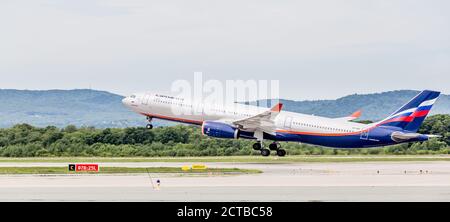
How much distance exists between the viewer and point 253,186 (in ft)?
140

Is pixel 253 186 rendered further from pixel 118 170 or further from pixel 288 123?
pixel 288 123

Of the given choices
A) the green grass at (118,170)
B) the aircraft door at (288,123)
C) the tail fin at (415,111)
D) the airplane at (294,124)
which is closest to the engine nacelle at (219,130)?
the airplane at (294,124)

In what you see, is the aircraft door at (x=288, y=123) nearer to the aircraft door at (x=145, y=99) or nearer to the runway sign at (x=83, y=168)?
the aircraft door at (x=145, y=99)

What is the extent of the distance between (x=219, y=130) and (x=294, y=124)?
677cm

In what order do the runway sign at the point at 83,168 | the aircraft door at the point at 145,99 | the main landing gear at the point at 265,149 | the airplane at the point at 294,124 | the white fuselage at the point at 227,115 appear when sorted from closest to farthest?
the runway sign at the point at 83,168 → the airplane at the point at 294,124 → the white fuselage at the point at 227,115 → the main landing gear at the point at 265,149 → the aircraft door at the point at 145,99

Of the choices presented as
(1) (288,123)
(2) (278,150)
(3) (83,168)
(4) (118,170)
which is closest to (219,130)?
(1) (288,123)

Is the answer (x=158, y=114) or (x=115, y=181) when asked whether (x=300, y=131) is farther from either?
(x=115, y=181)

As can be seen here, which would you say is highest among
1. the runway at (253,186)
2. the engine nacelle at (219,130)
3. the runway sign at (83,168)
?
the engine nacelle at (219,130)

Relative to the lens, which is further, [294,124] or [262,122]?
[294,124]

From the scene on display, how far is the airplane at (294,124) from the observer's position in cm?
6888
